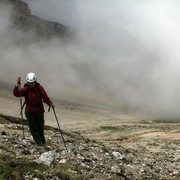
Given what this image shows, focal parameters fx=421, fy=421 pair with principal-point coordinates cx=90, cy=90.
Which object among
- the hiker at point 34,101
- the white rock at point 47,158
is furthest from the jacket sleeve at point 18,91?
the white rock at point 47,158

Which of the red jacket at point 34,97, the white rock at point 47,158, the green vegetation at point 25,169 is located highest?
the red jacket at point 34,97

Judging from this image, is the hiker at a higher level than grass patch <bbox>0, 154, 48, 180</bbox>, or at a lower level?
higher

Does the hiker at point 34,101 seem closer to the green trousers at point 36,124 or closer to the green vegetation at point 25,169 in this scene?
the green trousers at point 36,124

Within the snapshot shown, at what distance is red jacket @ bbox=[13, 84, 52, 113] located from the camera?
19.5 meters

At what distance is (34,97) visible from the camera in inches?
778

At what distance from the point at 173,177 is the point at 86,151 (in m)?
4.86

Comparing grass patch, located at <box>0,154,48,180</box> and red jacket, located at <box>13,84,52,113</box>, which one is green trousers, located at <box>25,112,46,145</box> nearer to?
red jacket, located at <box>13,84,52,113</box>

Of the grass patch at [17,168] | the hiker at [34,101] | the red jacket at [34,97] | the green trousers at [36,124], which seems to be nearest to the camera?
the grass patch at [17,168]

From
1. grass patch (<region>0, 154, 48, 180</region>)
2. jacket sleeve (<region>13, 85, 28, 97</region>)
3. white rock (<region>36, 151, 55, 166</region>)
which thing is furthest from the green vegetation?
jacket sleeve (<region>13, 85, 28, 97</region>)

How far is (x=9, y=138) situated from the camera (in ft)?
70.5

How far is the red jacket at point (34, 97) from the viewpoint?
19531mm

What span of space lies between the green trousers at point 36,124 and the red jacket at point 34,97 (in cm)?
31

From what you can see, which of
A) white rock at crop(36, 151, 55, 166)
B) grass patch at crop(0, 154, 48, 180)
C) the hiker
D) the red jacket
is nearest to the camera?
grass patch at crop(0, 154, 48, 180)

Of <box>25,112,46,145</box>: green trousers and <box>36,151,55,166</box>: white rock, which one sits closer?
<box>36,151,55,166</box>: white rock
